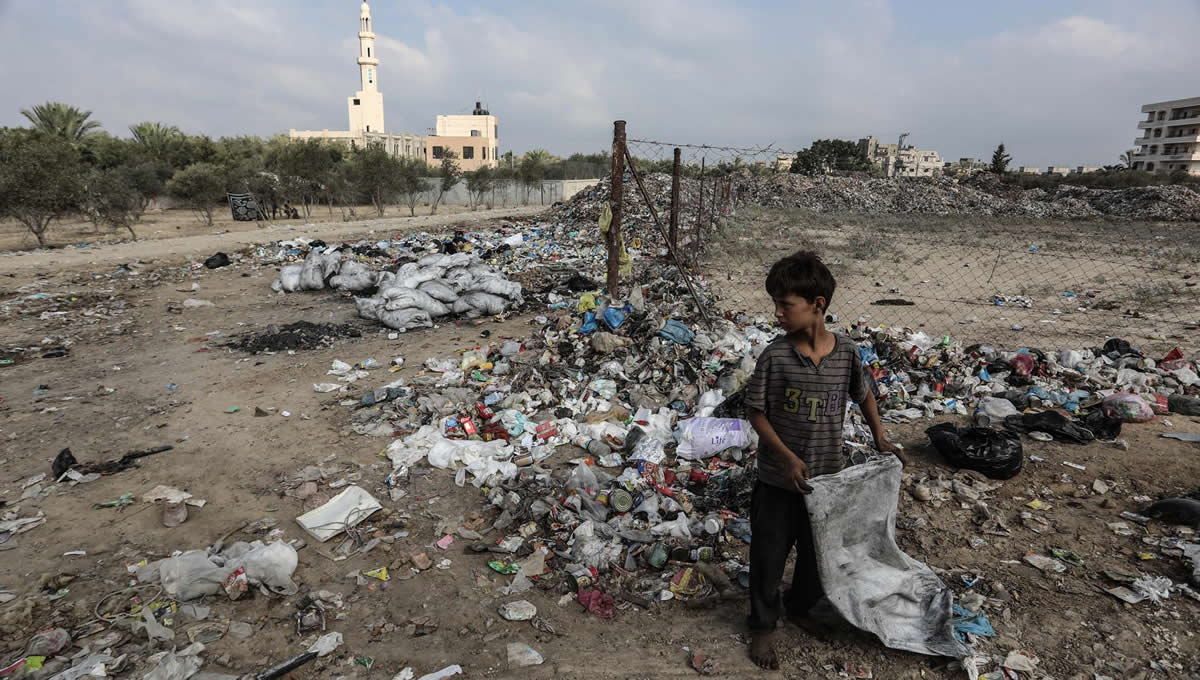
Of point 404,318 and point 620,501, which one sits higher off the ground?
point 404,318

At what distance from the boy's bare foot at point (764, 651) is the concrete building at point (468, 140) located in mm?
52263

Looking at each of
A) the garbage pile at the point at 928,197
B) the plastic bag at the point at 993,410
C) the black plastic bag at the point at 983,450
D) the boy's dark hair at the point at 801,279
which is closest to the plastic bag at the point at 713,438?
the black plastic bag at the point at 983,450

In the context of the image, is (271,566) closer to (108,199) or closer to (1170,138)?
(108,199)

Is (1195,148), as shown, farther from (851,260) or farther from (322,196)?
(322,196)

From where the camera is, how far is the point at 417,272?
7754mm

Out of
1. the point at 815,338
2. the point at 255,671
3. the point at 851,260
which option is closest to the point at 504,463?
the point at 255,671

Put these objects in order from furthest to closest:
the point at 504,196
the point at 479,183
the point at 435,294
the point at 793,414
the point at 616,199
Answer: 1. the point at 504,196
2. the point at 479,183
3. the point at 435,294
4. the point at 616,199
5. the point at 793,414

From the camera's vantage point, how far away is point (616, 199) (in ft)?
17.5

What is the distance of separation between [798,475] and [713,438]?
1898mm

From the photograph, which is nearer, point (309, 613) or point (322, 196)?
point (309, 613)

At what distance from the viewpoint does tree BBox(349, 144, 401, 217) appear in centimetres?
2398

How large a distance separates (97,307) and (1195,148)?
69176 mm

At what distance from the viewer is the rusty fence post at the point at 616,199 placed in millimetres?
5035

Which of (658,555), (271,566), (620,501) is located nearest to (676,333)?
(620,501)
